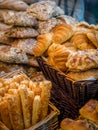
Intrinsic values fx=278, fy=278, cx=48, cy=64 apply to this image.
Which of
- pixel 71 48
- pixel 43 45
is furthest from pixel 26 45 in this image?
pixel 71 48

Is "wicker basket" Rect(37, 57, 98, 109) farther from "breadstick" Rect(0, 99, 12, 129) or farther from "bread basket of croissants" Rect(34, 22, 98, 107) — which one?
"breadstick" Rect(0, 99, 12, 129)

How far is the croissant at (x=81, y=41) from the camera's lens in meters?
1.61

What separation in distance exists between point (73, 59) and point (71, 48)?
0.18 meters

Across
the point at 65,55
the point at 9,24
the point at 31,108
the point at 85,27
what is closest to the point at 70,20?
the point at 85,27

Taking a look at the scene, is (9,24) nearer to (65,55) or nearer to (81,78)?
(65,55)

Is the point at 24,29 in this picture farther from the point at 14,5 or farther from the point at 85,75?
the point at 85,75

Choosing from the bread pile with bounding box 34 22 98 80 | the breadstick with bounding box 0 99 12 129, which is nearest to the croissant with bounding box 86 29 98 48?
the bread pile with bounding box 34 22 98 80

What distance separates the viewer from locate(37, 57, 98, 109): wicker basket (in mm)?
1409

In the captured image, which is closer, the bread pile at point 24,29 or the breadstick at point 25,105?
the breadstick at point 25,105

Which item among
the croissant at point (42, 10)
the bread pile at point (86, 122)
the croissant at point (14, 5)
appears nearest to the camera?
the bread pile at point (86, 122)

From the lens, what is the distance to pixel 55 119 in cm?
147

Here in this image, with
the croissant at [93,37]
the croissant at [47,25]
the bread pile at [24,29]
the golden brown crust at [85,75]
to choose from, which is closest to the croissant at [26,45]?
the bread pile at [24,29]

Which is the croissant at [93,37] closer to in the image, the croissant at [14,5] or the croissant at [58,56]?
the croissant at [58,56]

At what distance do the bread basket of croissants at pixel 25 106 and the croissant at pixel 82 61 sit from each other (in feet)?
0.53
